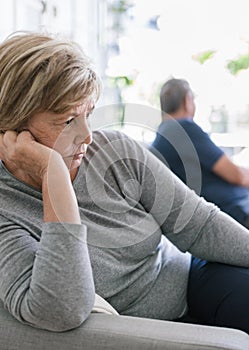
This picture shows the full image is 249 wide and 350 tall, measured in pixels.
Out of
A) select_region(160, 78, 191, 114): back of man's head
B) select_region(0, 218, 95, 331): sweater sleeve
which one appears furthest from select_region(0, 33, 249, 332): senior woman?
select_region(160, 78, 191, 114): back of man's head

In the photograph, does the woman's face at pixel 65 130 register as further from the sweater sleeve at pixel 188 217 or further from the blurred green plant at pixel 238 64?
the blurred green plant at pixel 238 64

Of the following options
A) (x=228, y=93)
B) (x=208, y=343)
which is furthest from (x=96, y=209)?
Result: (x=228, y=93)

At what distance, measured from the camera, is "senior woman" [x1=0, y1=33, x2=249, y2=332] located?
1151mm

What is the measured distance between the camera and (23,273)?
1171mm

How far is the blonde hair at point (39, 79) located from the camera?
4.11ft

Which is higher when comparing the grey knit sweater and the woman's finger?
the woman's finger

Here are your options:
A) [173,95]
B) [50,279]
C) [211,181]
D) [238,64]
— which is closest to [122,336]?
[50,279]

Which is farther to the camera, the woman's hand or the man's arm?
the man's arm

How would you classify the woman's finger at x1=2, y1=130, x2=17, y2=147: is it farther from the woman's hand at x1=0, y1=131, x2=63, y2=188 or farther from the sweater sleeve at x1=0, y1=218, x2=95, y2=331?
the sweater sleeve at x1=0, y1=218, x2=95, y2=331

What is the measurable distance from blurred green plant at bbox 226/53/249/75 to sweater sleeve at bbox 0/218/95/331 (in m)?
2.61

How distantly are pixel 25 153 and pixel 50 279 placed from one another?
28 centimetres

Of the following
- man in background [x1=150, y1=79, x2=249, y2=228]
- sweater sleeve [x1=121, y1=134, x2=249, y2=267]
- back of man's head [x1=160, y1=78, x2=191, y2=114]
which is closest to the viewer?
sweater sleeve [x1=121, y1=134, x2=249, y2=267]

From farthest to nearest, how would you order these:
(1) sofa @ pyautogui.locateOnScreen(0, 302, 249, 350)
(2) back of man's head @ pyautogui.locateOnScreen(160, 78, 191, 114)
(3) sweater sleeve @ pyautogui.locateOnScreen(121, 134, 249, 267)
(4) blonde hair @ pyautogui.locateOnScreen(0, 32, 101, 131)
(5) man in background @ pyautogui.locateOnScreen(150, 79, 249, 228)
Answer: (2) back of man's head @ pyautogui.locateOnScreen(160, 78, 191, 114), (5) man in background @ pyautogui.locateOnScreen(150, 79, 249, 228), (3) sweater sleeve @ pyautogui.locateOnScreen(121, 134, 249, 267), (4) blonde hair @ pyautogui.locateOnScreen(0, 32, 101, 131), (1) sofa @ pyautogui.locateOnScreen(0, 302, 249, 350)

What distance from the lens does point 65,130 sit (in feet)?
4.33
